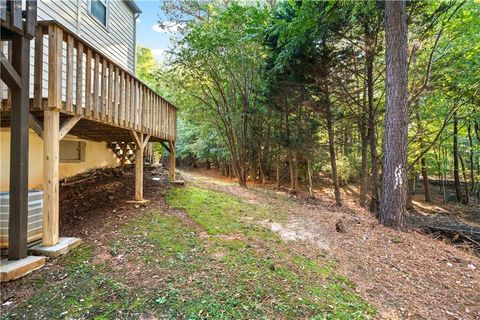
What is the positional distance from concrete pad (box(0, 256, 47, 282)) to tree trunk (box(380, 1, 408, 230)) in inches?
237

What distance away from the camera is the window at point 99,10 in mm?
7099

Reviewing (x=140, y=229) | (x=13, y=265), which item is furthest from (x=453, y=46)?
(x=13, y=265)

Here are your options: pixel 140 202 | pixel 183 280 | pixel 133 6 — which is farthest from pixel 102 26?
pixel 183 280

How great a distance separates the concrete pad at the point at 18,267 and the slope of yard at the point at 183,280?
0.09m

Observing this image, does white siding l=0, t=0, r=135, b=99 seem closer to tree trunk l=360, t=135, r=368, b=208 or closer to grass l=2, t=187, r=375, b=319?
grass l=2, t=187, r=375, b=319

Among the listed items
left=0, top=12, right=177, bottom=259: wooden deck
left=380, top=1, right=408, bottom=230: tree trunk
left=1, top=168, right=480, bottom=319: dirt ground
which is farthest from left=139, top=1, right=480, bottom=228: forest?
left=0, top=12, right=177, bottom=259: wooden deck

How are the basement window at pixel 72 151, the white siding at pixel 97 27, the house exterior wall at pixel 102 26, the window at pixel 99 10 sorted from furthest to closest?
the window at pixel 99 10 → the basement window at pixel 72 151 → the house exterior wall at pixel 102 26 → the white siding at pixel 97 27

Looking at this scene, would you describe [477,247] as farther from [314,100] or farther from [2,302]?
[2,302]

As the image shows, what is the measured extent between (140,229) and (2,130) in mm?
3052

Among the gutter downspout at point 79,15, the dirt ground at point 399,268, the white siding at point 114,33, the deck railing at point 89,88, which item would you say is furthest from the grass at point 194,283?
the white siding at point 114,33

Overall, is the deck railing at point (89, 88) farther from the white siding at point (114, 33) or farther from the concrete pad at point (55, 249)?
the white siding at point (114, 33)

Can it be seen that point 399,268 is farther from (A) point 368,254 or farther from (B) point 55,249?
(B) point 55,249

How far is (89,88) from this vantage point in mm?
3781

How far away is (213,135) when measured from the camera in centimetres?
1653
